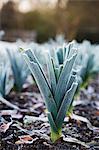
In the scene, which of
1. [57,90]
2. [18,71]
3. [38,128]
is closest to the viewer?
[57,90]

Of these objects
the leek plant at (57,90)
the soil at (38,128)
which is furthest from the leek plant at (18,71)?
the leek plant at (57,90)

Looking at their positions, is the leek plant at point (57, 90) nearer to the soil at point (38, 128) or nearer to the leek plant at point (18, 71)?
the soil at point (38, 128)

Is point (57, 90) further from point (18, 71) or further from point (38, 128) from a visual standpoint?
point (18, 71)

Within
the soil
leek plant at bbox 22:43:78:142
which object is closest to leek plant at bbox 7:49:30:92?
the soil

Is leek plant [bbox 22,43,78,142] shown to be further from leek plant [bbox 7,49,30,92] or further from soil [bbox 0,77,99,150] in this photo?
leek plant [bbox 7,49,30,92]

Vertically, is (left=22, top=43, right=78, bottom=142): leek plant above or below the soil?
above

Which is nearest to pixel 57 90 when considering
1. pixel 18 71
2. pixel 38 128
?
pixel 38 128
